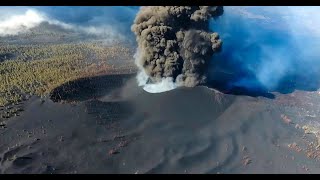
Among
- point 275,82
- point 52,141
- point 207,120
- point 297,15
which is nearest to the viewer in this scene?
point 52,141

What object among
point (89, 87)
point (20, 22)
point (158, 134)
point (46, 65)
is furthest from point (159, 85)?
point (20, 22)

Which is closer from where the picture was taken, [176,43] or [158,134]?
[158,134]

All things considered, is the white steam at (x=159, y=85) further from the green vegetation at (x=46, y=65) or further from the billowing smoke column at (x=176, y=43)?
the green vegetation at (x=46, y=65)

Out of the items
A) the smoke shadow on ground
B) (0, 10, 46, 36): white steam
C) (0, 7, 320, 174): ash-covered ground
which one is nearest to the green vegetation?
(0, 7, 320, 174): ash-covered ground

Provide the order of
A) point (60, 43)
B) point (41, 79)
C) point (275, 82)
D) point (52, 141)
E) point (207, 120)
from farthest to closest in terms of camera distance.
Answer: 1. point (60, 43)
2. point (275, 82)
3. point (41, 79)
4. point (207, 120)
5. point (52, 141)

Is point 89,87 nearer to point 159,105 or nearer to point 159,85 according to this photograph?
point 159,85

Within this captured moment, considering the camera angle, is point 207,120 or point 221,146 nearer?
point 221,146
